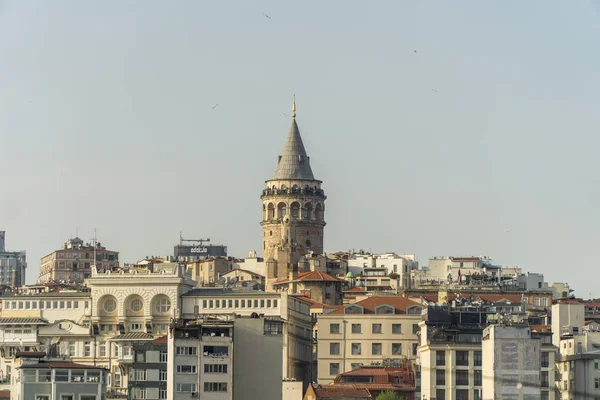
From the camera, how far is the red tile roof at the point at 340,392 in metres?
109

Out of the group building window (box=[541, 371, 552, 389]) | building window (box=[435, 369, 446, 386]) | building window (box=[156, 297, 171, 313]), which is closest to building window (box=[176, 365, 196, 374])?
building window (box=[435, 369, 446, 386])

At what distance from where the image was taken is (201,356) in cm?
10694

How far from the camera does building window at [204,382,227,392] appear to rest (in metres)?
106

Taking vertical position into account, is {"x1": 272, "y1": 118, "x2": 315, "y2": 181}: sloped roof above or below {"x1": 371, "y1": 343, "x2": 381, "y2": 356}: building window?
above

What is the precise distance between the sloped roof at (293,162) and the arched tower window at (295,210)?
263 centimetres

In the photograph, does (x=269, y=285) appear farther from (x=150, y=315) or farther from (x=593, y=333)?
(x=593, y=333)

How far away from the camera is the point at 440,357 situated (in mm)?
111562

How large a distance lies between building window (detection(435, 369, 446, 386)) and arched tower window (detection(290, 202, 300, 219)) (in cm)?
7321

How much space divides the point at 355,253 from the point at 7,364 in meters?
Result: 71.5

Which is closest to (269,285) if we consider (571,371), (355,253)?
(355,253)

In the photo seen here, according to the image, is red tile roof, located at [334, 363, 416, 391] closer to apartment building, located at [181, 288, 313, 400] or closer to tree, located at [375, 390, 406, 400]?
tree, located at [375, 390, 406, 400]

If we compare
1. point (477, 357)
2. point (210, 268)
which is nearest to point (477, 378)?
point (477, 357)

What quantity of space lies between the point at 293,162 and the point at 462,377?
77134 mm

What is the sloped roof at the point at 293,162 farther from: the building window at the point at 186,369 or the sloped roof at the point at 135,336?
the building window at the point at 186,369
